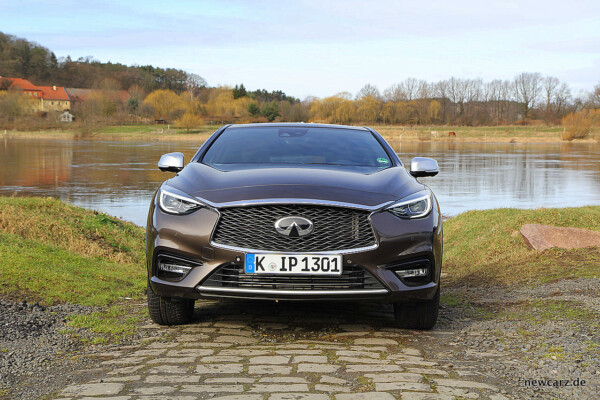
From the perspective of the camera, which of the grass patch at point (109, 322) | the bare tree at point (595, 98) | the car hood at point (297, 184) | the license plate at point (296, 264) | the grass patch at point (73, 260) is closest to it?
the license plate at point (296, 264)

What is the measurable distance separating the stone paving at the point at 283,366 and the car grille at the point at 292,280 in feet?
1.35

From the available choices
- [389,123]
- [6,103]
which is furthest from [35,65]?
[389,123]

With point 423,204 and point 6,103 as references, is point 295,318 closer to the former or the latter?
point 423,204

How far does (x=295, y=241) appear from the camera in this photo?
4.25 meters

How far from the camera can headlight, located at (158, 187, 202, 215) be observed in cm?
443

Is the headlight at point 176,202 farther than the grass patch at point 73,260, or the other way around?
the grass patch at point 73,260

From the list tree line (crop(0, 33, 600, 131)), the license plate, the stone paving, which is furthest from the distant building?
the license plate

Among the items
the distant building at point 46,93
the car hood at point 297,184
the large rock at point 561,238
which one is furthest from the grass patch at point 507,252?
the distant building at point 46,93

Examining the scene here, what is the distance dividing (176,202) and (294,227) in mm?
894

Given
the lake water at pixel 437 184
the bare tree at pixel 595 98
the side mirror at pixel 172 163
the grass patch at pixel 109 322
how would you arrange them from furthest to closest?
the bare tree at pixel 595 98 → the lake water at pixel 437 184 → the side mirror at pixel 172 163 → the grass patch at pixel 109 322

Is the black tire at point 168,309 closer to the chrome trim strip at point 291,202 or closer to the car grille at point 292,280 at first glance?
the car grille at point 292,280

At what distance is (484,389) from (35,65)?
21295cm

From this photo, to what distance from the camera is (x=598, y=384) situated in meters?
3.54

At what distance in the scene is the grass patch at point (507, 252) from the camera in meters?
7.20
